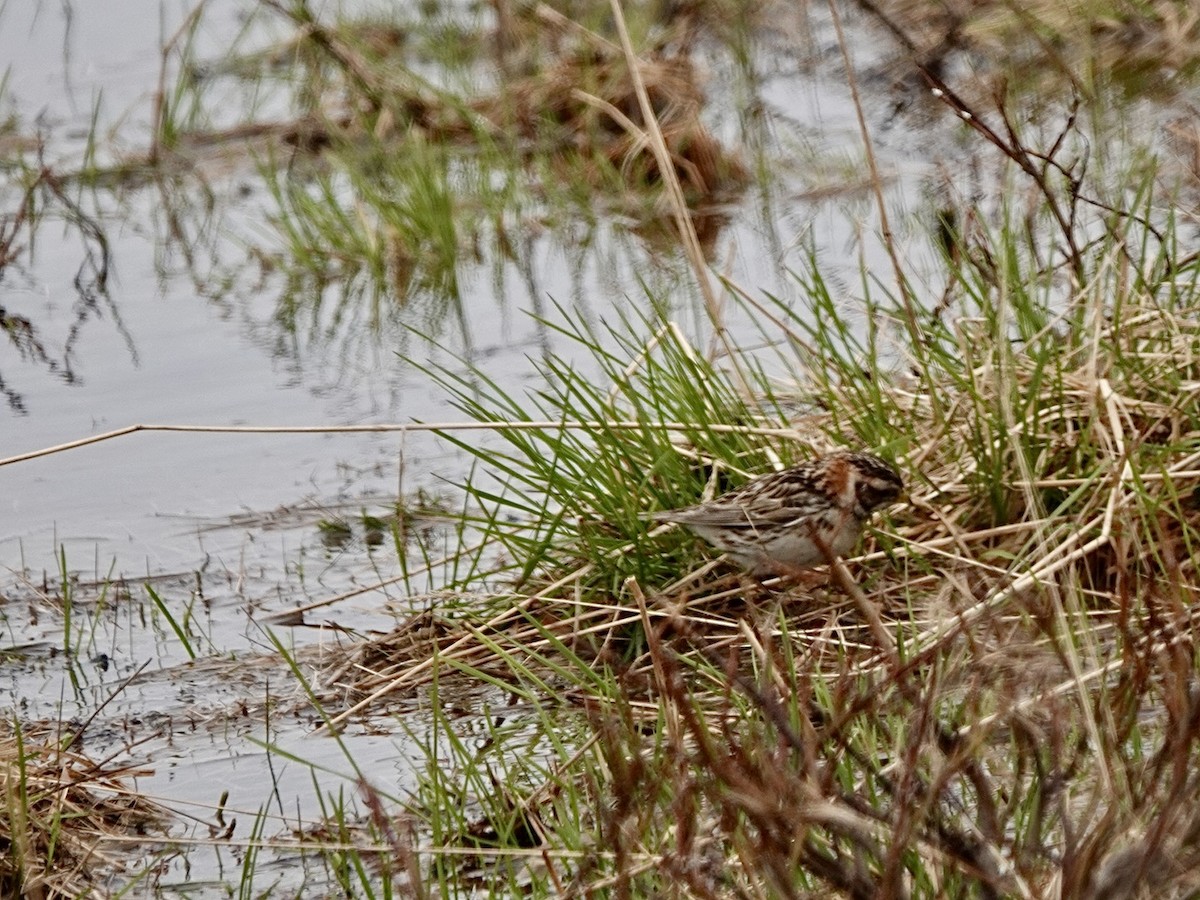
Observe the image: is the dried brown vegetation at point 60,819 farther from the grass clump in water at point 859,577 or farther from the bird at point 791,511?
the bird at point 791,511

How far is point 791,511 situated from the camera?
557 cm

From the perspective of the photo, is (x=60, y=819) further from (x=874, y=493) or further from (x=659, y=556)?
(x=874, y=493)

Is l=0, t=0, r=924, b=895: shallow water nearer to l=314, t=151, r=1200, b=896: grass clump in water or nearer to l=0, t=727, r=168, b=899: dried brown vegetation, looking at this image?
l=0, t=727, r=168, b=899: dried brown vegetation

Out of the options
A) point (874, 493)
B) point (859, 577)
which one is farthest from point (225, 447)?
point (874, 493)

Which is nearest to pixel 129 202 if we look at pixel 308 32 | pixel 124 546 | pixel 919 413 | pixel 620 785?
pixel 308 32

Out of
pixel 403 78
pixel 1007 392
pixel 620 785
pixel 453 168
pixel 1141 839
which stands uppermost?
pixel 403 78

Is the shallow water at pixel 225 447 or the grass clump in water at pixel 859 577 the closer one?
the grass clump in water at pixel 859 577

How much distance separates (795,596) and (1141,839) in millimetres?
2773

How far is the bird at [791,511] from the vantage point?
558 centimetres

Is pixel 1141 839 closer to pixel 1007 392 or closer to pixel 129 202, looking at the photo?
pixel 1007 392

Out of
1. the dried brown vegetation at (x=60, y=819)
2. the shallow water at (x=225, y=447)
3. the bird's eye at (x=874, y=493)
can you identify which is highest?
the shallow water at (x=225, y=447)

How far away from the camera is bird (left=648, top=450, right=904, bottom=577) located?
5.58 metres

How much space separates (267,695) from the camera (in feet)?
17.9

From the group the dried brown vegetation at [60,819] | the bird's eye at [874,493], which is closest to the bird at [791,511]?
the bird's eye at [874,493]
